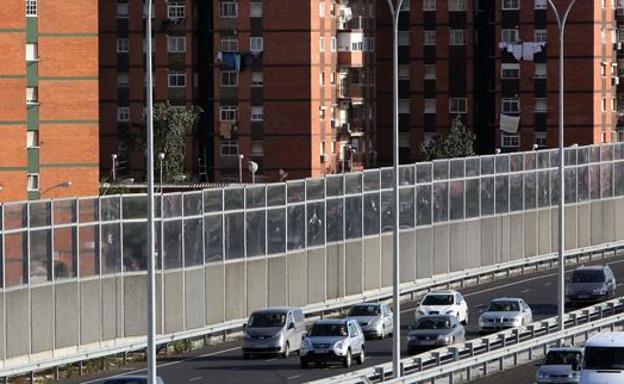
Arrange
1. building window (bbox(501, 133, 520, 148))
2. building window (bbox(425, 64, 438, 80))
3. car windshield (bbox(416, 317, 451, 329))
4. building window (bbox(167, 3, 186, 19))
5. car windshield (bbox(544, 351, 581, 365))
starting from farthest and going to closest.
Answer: building window (bbox(425, 64, 438, 80)) < building window (bbox(501, 133, 520, 148)) < building window (bbox(167, 3, 186, 19)) < car windshield (bbox(416, 317, 451, 329)) < car windshield (bbox(544, 351, 581, 365))

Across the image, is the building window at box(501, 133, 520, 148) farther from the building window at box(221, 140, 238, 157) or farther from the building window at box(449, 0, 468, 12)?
the building window at box(221, 140, 238, 157)

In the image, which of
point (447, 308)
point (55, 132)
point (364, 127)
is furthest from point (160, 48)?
point (447, 308)

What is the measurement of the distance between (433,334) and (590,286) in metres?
20.1

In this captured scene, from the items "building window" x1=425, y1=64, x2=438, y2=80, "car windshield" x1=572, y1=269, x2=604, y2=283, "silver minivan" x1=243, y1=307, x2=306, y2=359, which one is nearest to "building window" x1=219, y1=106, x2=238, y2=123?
"building window" x1=425, y1=64, x2=438, y2=80

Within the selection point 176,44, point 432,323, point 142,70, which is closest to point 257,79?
point 176,44

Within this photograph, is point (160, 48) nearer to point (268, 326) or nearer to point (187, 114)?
point (187, 114)

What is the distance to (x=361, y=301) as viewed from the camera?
80.8m

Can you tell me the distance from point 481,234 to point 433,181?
5754 millimetres

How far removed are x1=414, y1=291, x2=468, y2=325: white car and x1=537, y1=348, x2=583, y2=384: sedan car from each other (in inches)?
740

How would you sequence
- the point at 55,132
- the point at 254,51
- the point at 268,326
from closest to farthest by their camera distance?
the point at 268,326 < the point at 55,132 < the point at 254,51

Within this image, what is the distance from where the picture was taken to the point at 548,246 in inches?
3967

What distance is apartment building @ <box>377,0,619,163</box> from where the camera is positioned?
5428 inches

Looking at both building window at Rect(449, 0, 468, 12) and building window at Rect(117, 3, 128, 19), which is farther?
building window at Rect(449, 0, 468, 12)

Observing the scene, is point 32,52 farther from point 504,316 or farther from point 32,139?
point 504,316
